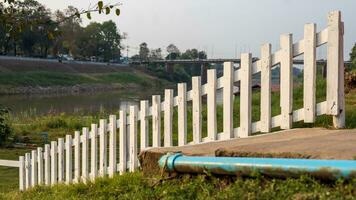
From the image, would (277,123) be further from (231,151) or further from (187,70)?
(187,70)

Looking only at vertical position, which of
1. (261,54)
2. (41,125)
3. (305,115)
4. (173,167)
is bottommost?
(41,125)

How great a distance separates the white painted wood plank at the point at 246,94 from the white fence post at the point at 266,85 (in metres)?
0.11

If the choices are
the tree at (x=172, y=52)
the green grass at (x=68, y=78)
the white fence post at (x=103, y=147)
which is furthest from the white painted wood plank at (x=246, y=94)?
the tree at (x=172, y=52)

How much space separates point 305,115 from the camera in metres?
4.45

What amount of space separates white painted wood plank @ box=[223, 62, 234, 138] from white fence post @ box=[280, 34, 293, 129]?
45 centimetres

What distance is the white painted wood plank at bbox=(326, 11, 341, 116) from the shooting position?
4.29 metres

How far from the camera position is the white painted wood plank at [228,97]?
15.2 ft

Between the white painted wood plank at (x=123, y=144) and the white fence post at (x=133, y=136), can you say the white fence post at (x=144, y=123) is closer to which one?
the white fence post at (x=133, y=136)

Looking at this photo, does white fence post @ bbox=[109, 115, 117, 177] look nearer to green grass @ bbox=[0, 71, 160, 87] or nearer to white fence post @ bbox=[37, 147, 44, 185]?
white fence post @ bbox=[37, 147, 44, 185]

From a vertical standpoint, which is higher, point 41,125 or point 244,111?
point 244,111

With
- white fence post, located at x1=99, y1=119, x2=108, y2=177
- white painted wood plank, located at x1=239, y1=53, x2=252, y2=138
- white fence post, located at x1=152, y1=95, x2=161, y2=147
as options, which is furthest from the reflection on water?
white painted wood plank, located at x1=239, y1=53, x2=252, y2=138

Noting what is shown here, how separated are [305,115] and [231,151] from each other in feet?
4.01

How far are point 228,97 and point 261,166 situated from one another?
1697mm

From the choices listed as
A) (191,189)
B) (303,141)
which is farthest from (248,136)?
(191,189)
